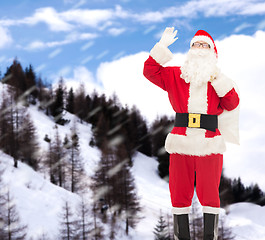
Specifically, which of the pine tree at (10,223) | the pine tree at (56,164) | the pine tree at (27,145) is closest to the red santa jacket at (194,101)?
the pine tree at (10,223)

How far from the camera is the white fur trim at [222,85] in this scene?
4184mm

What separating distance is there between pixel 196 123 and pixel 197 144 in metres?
0.26

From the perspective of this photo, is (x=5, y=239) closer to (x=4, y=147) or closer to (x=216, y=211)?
(x=4, y=147)

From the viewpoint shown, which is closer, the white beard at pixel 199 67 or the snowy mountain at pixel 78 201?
the white beard at pixel 199 67

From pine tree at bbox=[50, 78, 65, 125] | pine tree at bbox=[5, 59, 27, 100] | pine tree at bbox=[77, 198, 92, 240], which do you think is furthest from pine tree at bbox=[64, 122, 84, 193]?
pine tree at bbox=[5, 59, 27, 100]

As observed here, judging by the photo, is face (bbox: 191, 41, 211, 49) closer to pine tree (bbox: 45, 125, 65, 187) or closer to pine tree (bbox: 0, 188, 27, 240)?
pine tree (bbox: 0, 188, 27, 240)

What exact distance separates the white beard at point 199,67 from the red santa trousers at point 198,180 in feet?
3.09

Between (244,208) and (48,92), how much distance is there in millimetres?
42396

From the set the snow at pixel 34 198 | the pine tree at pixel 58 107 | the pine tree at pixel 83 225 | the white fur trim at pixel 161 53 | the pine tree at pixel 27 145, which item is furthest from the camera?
the pine tree at pixel 58 107

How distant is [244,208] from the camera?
161 ft

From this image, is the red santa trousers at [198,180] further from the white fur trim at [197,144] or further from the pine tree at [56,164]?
the pine tree at [56,164]

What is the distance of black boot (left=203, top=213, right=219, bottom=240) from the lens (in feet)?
13.5

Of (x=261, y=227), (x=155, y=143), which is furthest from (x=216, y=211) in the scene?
(x=155, y=143)

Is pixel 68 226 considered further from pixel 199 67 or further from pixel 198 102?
pixel 199 67
